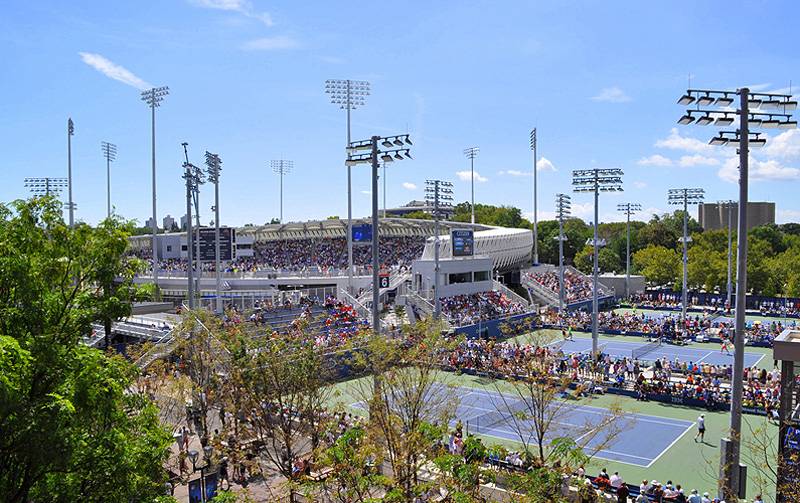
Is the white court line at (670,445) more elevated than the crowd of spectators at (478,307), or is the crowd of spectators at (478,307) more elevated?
the crowd of spectators at (478,307)

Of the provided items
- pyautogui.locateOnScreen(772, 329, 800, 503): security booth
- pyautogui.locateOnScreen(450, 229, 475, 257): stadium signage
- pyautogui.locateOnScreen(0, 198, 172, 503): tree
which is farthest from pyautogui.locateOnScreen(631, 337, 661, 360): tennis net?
pyautogui.locateOnScreen(0, 198, 172, 503): tree

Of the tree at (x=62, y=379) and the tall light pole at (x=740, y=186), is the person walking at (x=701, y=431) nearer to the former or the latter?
the tall light pole at (x=740, y=186)

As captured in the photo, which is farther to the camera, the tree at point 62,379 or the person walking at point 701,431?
the person walking at point 701,431

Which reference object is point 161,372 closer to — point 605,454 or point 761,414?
point 605,454

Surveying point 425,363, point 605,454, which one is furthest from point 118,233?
point 605,454

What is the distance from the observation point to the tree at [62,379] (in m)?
8.16

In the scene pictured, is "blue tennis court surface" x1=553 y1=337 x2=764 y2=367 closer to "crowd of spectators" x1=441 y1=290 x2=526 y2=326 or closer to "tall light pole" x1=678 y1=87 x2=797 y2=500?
"crowd of spectators" x1=441 y1=290 x2=526 y2=326

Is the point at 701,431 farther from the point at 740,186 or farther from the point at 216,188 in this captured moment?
the point at 216,188

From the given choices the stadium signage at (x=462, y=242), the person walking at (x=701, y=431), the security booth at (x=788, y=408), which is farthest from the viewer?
the stadium signage at (x=462, y=242)

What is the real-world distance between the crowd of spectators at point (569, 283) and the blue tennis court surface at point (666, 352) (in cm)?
1536

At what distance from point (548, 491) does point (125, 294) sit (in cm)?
893

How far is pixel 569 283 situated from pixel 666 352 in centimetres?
2451

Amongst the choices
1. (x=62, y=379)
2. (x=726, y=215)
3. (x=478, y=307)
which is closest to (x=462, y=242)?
(x=478, y=307)

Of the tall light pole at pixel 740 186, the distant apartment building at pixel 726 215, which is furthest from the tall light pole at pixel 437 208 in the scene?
the distant apartment building at pixel 726 215
